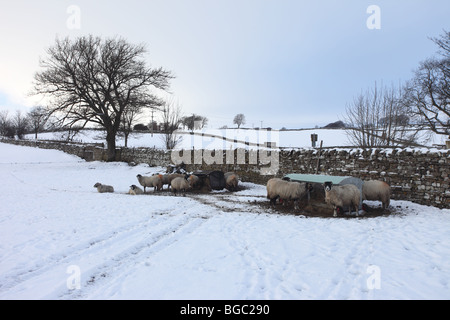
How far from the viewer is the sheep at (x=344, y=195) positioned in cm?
825

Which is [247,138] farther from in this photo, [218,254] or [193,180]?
[218,254]

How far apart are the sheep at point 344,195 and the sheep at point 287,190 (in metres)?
1.31

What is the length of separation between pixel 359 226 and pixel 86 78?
24.4m

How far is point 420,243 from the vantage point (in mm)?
5504

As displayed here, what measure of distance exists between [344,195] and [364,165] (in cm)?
335

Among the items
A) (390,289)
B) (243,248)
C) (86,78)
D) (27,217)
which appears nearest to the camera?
(390,289)

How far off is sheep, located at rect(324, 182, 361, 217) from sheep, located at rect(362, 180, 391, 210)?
32.6 inches

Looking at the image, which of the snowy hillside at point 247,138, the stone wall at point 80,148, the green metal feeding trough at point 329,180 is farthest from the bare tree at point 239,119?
the green metal feeding trough at point 329,180

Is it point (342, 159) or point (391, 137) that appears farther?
point (391, 137)

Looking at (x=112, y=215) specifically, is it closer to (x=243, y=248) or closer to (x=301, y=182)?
(x=243, y=248)

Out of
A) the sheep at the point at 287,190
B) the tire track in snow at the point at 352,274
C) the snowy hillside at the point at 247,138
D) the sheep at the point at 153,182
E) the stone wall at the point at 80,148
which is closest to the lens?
the tire track in snow at the point at 352,274

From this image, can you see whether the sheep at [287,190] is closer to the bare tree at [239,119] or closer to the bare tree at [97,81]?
the bare tree at [97,81]

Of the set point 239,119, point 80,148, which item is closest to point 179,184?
point 80,148

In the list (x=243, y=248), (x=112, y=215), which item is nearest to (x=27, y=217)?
(x=112, y=215)
